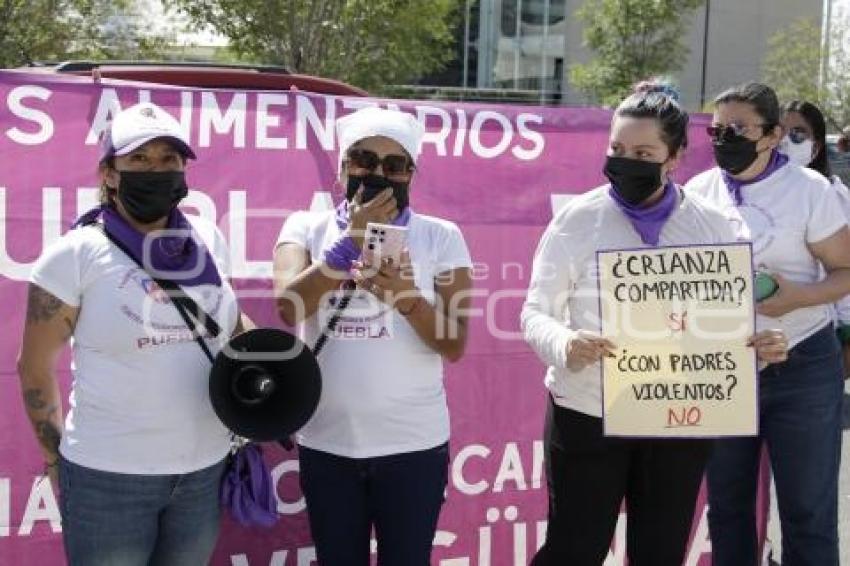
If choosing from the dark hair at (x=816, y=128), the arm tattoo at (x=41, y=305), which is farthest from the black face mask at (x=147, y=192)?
the dark hair at (x=816, y=128)

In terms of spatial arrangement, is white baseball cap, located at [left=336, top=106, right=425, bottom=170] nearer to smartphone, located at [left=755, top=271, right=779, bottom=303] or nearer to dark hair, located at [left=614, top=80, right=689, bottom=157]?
dark hair, located at [left=614, top=80, right=689, bottom=157]

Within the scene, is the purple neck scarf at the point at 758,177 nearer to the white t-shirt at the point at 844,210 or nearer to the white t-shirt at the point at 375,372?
the white t-shirt at the point at 844,210

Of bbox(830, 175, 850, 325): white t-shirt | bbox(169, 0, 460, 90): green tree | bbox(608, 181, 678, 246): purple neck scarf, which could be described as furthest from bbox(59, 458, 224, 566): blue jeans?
bbox(169, 0, 460, 90): green tree

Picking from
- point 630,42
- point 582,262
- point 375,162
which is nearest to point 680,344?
point 582,262

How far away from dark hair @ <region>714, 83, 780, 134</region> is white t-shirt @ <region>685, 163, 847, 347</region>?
0.54ft

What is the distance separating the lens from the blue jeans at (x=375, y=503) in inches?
99.8

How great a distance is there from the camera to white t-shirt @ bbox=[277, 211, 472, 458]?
2.51 meters

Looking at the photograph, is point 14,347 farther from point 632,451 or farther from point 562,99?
point 562,99

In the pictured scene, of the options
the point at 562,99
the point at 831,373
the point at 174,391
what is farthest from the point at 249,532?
the point at 562,99

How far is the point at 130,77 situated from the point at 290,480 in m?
1.64

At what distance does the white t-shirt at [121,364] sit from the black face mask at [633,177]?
123 centimetres

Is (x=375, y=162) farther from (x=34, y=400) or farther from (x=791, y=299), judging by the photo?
(x=791, y=299)

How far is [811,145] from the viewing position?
12.5 ft

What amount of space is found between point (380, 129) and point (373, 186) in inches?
5.8
